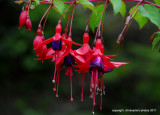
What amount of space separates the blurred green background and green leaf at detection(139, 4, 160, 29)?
208 centimetres

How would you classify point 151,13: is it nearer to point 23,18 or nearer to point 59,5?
point 59,5

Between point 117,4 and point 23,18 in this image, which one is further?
point 23,18

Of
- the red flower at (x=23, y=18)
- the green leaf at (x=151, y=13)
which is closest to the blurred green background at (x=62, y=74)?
the red flower at (x=23, y=18)

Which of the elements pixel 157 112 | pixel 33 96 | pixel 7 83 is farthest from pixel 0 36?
pixel 157 112

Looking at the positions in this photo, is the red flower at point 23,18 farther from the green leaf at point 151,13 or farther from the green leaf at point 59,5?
the green leaf at point 151,13

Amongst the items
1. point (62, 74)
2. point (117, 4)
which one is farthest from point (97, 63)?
point (62, 74)

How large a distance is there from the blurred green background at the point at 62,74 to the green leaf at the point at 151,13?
2.08m

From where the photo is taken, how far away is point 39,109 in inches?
141

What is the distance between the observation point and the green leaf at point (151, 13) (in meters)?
1.04

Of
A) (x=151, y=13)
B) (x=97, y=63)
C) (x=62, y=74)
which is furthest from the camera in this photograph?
(x=62, y=74)

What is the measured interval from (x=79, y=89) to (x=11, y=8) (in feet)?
5.26

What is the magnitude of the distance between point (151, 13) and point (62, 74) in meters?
2.82

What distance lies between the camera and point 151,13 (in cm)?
107

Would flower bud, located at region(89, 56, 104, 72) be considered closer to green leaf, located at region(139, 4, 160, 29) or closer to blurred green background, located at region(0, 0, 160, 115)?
green leaf, located at region(139, 4, 160, 29)
